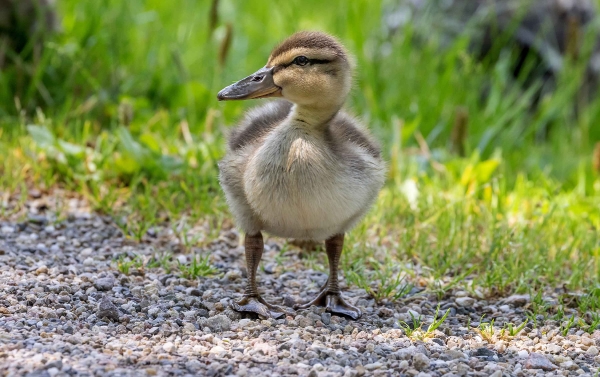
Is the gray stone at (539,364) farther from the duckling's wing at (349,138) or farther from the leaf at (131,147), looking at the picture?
the leaf at (131,147)

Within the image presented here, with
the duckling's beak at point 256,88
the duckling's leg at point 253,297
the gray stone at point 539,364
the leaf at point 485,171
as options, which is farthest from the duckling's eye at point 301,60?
the leaf at point 485,171

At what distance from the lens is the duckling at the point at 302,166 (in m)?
3.71

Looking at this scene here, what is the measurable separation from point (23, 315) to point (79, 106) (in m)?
2.83

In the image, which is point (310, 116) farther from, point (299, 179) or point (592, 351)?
point (592, 351)

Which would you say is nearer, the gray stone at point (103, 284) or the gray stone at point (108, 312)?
the gray stone at point (108, 312)

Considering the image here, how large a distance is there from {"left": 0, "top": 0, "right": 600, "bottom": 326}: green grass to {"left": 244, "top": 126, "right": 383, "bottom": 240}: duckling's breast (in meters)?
0.63

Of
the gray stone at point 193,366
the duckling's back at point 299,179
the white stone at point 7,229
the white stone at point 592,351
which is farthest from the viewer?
the white stone at point 7,229

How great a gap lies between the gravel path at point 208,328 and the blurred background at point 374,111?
1.46 ft

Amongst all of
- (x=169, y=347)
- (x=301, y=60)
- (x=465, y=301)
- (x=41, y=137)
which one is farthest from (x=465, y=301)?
(x=41, y=137)

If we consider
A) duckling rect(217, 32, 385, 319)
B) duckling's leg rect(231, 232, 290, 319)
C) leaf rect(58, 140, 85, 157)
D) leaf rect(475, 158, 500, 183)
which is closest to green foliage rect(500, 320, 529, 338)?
duckling rect(217, 32, 385, 319)

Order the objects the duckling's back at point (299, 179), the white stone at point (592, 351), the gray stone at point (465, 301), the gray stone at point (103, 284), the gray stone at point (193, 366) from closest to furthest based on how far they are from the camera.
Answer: the gray stone at point (193, 366)
the white stone at point (592, 351)
the duckling's back at point (299, 179)
the gray stone at point (103, 284)
the gray stone at point (465, 301)

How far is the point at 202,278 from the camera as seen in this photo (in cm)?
432

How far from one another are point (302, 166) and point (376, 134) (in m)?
2.72

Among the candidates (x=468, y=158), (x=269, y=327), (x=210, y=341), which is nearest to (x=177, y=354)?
(x=210, y=341)
